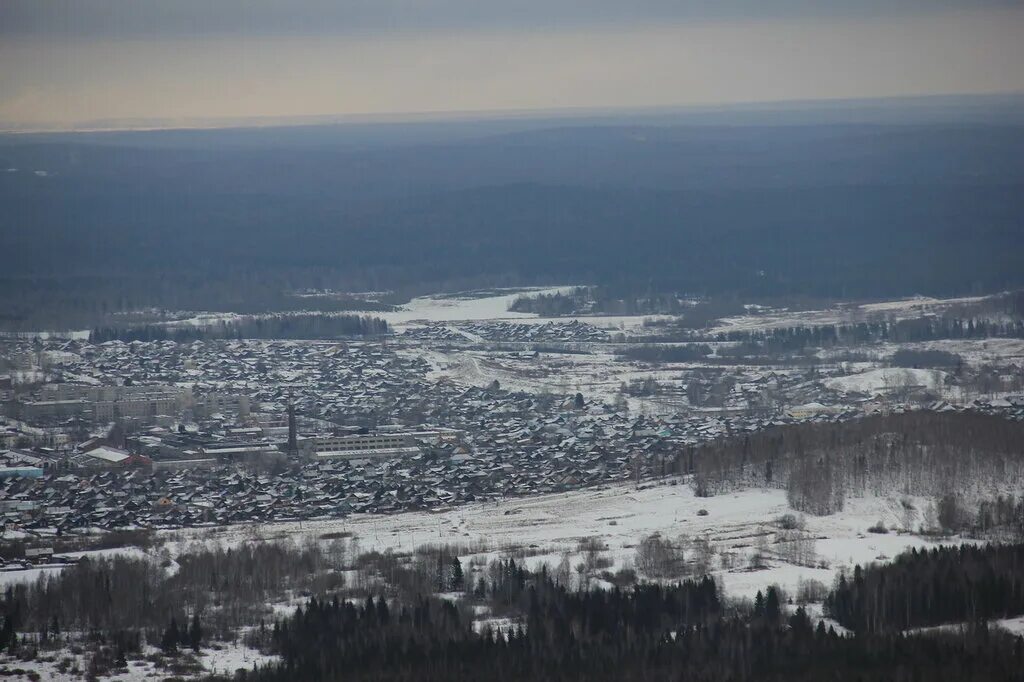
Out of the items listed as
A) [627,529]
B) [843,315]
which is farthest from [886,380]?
[627,529]

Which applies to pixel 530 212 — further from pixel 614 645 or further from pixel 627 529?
pixel 614 645

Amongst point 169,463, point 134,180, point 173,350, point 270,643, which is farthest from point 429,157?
point 270,643

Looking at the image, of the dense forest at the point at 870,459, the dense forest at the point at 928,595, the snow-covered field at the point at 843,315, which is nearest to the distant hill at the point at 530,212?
the snow-covered field at the point at 843,315

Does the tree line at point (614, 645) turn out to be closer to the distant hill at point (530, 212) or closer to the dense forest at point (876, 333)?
the dense forest at point (876, 333)

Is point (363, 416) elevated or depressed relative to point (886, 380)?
depressed

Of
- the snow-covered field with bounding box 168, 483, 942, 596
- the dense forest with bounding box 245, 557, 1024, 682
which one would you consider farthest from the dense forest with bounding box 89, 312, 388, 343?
the dense forest with bounding box 245, 557, 1024, 682

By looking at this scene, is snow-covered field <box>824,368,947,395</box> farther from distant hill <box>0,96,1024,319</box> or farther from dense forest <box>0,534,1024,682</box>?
dense forest <box>0,534,1024,682</box>
